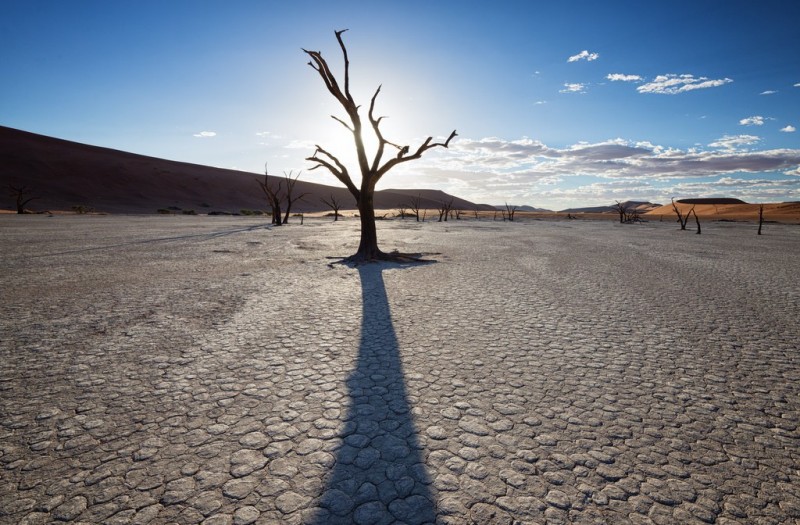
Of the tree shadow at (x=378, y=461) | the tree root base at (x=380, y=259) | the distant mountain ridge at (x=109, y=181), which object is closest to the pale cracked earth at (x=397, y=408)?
the tree shadow at (x=378, y=461)

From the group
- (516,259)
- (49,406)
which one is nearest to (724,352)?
(49,406)

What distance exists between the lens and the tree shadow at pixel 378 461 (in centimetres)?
200

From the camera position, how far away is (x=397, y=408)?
3006mm

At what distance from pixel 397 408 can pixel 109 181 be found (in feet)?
251

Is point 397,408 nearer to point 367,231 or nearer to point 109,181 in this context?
point 367,231

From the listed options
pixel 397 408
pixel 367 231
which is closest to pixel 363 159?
pixel 367 231

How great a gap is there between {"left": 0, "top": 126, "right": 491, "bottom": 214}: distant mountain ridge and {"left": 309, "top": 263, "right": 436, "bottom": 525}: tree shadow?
54.5 m

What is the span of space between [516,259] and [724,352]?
7.27 m

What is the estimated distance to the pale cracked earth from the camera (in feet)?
6.81

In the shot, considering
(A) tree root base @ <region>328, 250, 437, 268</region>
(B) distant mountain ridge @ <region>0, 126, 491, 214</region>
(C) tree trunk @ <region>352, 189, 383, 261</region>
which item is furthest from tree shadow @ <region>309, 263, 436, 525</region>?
(B) distant mountain ridge @ <region>0, 126, 491, 214</region>

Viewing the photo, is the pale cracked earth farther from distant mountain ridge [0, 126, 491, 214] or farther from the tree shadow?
distant mountain ridge [0, 126, 491, 214]

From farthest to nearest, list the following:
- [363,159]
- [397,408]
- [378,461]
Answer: [363,159] → [397,408] → [378,461]

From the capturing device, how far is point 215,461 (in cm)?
237

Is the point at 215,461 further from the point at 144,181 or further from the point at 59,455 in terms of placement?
the point at 144,181
